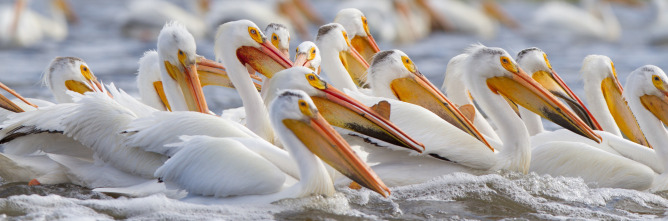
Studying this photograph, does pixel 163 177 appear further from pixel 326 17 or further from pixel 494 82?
pixel 326 17

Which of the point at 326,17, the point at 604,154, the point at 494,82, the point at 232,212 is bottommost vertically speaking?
the point at 232,212

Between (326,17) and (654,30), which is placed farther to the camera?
(326,17)

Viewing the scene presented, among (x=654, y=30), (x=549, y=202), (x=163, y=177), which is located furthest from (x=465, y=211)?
(x=654, y=30)

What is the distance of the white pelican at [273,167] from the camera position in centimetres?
388

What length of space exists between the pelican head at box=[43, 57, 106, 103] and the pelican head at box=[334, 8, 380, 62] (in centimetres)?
165

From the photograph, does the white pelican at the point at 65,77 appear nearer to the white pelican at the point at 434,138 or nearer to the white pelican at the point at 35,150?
the white pelican at the point at 35,150

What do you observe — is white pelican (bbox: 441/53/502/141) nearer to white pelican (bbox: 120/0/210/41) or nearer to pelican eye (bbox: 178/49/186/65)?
pelican eye (bbox: 178/49/186/65)

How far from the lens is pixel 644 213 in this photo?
14.3 feet

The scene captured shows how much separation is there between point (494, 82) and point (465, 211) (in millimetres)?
822

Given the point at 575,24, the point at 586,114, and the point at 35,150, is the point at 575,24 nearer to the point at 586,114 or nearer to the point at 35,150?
the point at 586,114

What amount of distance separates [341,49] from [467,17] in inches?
332

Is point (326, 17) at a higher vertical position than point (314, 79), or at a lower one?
higher

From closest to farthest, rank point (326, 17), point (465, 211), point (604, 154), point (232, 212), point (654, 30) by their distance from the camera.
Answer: point (232, 212), point (465, 211), point (604, 154), point (654, 30), point (326, 17)

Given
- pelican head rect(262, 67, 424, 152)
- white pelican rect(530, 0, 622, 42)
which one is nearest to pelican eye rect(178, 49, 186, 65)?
pelican head rect(262, 67, 424, 152)
